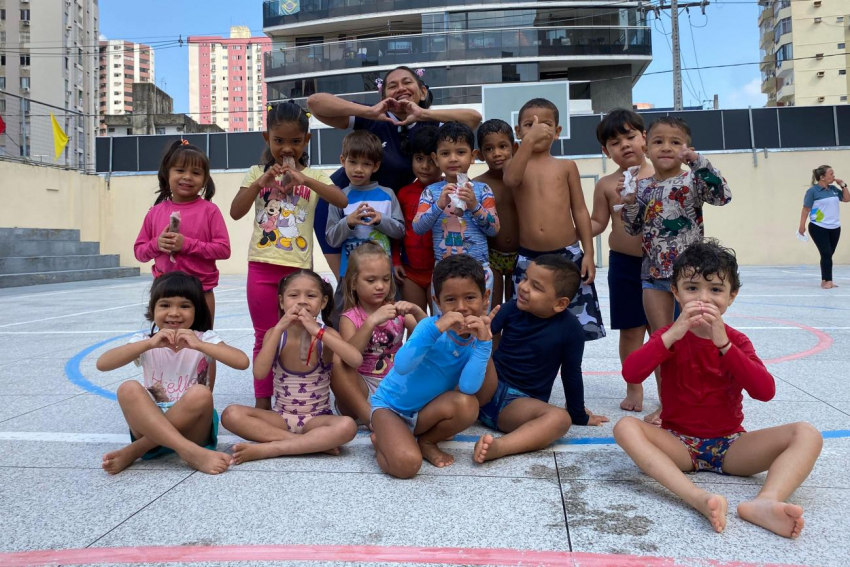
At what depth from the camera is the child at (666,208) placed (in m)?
3.08

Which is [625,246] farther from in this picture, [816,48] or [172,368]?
[816,48]

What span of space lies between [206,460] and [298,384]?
0.58m

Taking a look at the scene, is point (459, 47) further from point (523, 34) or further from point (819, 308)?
point (819, 308)

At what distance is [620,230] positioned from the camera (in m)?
3.64

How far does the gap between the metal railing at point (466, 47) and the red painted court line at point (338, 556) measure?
30960 mm

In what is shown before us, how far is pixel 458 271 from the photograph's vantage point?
A: 2.52 metres

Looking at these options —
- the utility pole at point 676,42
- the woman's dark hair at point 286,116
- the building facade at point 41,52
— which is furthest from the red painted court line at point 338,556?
the building facade at point 41,52

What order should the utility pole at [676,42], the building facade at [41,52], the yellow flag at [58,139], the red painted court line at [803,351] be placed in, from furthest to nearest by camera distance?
1. the building facade at [41,52]
2. the utility pole at [676,42]
3. the yellow flag at [58,139]
4. the red painted court line at [803,351]

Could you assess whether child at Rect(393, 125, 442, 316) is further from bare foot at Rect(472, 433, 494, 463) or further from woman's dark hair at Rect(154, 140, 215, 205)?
bare foot at Rect(472, 433, 494, 463)

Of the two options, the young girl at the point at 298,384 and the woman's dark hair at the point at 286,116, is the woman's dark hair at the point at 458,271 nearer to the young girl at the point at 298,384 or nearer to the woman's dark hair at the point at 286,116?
the young girl at the point at 298,384

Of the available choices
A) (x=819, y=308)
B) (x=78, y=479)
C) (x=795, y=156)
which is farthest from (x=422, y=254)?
(x=795, y=156)

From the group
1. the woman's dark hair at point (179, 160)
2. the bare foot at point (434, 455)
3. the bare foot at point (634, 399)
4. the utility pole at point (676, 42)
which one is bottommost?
the bare foot at point (434, 455)

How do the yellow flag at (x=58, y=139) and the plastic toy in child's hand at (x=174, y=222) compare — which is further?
the yellow flag at (x=58, y=139)

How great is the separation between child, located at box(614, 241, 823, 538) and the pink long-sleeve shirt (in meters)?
2.19
